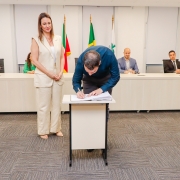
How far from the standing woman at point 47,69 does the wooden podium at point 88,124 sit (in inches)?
21.5

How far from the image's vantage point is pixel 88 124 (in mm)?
2135

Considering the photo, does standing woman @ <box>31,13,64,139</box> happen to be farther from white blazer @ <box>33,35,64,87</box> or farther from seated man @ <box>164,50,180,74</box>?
seated man @ <box>164,50,180,74</box>

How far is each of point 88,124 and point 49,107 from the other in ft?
2.55

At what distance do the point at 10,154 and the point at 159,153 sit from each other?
5.47 ft

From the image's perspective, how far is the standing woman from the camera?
8.30 feet

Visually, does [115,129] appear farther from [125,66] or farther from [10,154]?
[125,66]

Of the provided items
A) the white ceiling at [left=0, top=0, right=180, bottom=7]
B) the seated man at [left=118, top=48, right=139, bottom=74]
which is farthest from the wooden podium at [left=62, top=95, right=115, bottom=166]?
the white ceiling at [left=0, top=0, right=180, bottom=7]

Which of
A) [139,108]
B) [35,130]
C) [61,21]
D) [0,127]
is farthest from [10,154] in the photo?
[61,21]

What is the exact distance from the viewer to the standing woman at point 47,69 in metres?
2.53

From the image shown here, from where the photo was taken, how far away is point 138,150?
8.27ft

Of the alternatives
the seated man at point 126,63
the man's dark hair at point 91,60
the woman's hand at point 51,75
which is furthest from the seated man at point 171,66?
the man's dark hair at point 91,60

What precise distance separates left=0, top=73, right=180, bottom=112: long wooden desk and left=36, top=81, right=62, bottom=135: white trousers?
1022 millimetres

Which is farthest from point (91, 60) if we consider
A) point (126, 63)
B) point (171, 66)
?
point (171, 66)

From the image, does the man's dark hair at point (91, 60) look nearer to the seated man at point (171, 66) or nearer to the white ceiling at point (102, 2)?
the seated man at point (171, 66)
